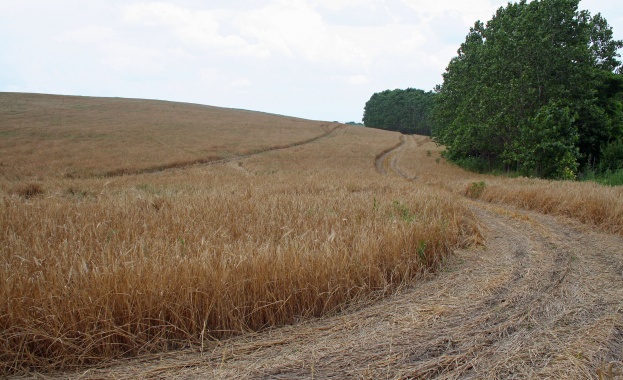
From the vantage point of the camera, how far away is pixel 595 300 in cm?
393

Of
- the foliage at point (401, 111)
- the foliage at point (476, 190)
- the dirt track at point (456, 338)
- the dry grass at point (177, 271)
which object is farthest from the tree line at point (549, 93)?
the foliage at point (401, 111)

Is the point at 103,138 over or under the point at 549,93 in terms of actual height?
under

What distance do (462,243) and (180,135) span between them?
38.0 meters

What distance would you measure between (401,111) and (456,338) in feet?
305

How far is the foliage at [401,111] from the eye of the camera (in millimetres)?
86938

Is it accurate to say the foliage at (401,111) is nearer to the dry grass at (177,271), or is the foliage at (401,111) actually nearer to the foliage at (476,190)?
the foliage at (476,190)

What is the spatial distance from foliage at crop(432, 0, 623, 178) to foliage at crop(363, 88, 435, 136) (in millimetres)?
64837

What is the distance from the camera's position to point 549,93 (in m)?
18.4

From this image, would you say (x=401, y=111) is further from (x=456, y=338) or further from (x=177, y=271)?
(x=177, y=271)

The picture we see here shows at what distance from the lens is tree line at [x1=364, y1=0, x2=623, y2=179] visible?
1755cm

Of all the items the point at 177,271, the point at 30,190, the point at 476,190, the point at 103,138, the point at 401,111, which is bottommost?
the point at 30,190

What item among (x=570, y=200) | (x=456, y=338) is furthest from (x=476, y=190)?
(x=456, y=338)

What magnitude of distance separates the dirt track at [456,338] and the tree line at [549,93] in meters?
15.5

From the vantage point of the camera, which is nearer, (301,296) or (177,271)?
(177,271)
